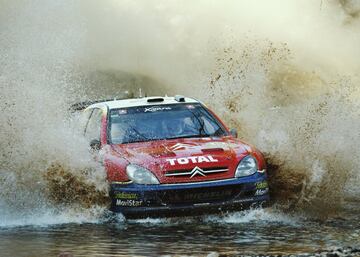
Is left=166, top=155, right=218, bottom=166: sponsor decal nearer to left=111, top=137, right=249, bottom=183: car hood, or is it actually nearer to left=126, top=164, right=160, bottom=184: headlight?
left=111, top=137, right=249, bottom=183: car hood

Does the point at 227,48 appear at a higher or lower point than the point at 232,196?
higher

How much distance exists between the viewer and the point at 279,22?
96.4 feet

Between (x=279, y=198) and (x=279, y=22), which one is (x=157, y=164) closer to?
(x=279, y=198)

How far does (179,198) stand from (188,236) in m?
0.77

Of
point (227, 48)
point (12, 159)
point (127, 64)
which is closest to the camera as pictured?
point (12, 159)

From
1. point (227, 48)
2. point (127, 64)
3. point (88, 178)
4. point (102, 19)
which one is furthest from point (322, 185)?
point (127, 64)

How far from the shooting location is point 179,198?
907 cm

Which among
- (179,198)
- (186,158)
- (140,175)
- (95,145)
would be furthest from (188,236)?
(95,145)

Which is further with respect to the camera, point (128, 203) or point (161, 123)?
point (161, 123)

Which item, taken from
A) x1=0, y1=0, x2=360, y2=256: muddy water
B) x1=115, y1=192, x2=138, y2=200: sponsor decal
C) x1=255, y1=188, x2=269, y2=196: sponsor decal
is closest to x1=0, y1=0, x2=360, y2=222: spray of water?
x1=0, y1=0, x2=360, y2=256: muddy water

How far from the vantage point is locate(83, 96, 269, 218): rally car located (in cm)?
905

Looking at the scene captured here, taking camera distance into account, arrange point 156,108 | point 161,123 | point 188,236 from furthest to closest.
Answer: point 156,108, point 161,123, point 188,236

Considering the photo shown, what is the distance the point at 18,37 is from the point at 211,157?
14.2 metres

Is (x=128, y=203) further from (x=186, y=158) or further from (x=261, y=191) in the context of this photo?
(x=261, y=191)
